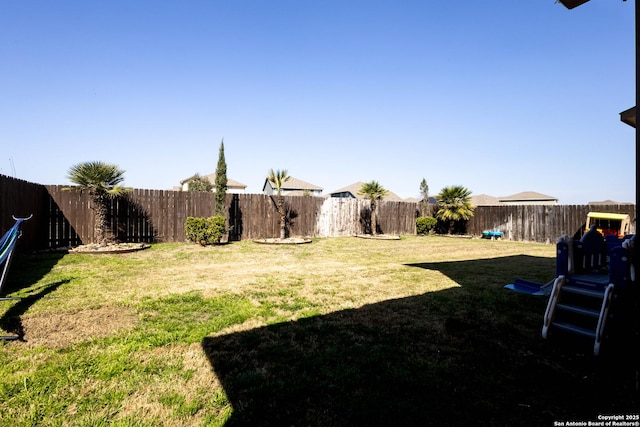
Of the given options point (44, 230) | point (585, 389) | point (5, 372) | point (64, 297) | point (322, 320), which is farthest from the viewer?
point (44, 230)

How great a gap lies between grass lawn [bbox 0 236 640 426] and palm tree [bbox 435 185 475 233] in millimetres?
14997

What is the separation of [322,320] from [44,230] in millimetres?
10767

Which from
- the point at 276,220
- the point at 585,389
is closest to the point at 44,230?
A: the point at 276,220

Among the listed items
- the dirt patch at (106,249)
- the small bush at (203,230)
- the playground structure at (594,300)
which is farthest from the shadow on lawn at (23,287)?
the playground structure at (594,300)

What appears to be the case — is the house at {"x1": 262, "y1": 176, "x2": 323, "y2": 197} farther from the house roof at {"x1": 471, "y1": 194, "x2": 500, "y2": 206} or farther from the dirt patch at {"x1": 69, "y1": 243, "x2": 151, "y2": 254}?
the dirt patch at {"x1": 69, "y1": 243, "x2": 151, "y2": 254}

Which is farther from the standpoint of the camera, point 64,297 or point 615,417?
point 64,297

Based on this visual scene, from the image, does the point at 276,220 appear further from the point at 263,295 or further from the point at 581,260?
the point at 581,260

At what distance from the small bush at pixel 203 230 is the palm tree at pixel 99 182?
99.7 inches

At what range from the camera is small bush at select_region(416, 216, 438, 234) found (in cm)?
1994

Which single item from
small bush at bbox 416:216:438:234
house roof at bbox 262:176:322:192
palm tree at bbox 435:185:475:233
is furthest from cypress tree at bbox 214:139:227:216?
house roof at bbox 262:176:322:192

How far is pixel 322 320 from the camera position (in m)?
3.83

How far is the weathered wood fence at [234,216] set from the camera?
9.50 meters

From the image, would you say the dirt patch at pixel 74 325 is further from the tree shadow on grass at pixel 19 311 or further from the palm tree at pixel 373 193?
the palm tree at pixel 373 193

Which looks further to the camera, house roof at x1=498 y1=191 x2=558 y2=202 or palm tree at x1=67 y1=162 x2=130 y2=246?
house roof at x1=498 y1=191 x2=558 y2=202
